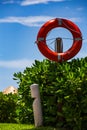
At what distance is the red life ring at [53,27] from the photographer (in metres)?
12.2

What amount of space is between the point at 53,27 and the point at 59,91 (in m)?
2.16

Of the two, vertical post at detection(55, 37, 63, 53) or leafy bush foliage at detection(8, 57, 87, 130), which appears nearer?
leafy bush foliage at detection(8, 57, 87, 130)

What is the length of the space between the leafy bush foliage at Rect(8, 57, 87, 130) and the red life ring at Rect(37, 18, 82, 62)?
0.67 ft

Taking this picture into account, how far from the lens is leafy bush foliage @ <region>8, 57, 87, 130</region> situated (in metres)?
10.8

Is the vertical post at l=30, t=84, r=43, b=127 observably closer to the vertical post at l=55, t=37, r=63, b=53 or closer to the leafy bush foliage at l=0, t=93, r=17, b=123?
the vertical post at l=55, t=37, r=63, b=53

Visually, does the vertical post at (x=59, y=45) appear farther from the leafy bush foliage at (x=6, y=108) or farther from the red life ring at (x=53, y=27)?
the leafy bush foliage at (x=6, y=108)

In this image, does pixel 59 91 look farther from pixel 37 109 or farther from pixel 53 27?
pixel 53 27

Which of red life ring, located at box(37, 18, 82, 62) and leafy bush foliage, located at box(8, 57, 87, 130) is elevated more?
red life ring, located at box(37, 18, 82, 62)

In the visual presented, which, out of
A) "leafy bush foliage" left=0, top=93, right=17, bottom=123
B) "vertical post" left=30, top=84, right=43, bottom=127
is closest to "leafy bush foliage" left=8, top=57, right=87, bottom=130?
"vertical post" left=30, top=84, right=43, bottom=127

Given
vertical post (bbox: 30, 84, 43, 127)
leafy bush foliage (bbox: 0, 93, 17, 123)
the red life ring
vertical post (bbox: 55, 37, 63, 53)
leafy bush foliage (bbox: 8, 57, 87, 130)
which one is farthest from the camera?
leafy bush foliage (bbox: 0, 93, 17, 123)

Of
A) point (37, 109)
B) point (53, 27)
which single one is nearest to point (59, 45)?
point (53, 27)

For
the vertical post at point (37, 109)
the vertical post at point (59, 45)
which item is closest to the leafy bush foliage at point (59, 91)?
the vertical post at point (37, 109)

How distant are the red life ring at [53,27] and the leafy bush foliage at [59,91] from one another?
20 cm

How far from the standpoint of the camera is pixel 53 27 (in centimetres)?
1260
